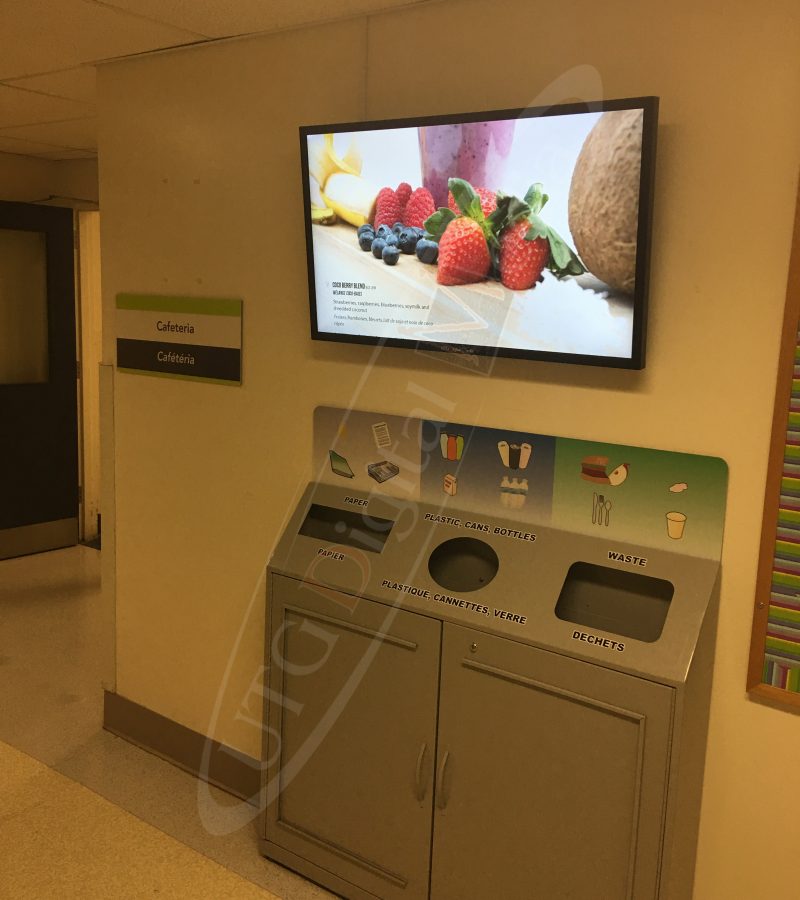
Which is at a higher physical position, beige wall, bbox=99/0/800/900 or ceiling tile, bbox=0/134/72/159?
ceiling tile, bbox=0/134/72/159

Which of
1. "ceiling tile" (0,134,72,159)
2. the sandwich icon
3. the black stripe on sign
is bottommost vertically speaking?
the sandwich icon

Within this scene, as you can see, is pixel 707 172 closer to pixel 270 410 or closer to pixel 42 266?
pixel 270 410

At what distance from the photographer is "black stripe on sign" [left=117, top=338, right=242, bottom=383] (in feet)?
10.2

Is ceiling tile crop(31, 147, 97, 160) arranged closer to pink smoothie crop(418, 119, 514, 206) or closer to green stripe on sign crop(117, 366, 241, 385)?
green stripe on sign crop(117, 366, 241, 385)

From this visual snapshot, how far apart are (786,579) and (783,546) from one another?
79 millimetres

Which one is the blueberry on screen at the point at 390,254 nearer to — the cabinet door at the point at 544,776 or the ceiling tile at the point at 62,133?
the cabinet door at the point at 544,776

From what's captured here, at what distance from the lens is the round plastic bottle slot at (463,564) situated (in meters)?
2.56

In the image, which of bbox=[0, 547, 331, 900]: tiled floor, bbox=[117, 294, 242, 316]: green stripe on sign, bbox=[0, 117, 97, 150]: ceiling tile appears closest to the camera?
bbox=[0, 547, 331, 900]: tiled floor

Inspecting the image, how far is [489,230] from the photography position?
Answer: 233 cm

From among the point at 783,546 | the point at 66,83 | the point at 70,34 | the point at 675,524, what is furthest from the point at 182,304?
the point at 783,546

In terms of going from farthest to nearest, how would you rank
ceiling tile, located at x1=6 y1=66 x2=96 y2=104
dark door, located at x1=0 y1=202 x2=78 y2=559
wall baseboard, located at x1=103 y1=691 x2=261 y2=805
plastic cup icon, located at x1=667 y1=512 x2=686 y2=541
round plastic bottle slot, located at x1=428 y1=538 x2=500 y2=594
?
dark door, located at x1=0 y1=202 x2=78 y2=559, ceiling tile, located at x1=6 y1=66 x2=96 y2=104, wall baseboard, located at x1=103 y1=691 x2=261 y2=805, round plastic bottle slot, located at x1=428 y1=538 x2=500 y2=594, plastic cup icon, located at x1=667 y1=512 x2=686 y2=541

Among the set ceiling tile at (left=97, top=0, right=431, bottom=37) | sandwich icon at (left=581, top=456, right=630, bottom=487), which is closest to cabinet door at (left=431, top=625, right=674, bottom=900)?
sandwich icon at (left=581, top=456, right=630, bottom=487)

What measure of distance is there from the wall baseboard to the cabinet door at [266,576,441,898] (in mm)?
372

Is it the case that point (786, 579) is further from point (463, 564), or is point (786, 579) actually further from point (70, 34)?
point (70, 34)
